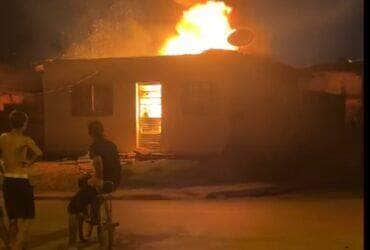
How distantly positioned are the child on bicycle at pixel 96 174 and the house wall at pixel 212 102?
11.8m

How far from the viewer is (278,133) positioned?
19344 millimetres

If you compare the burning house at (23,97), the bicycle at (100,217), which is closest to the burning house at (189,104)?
the burning house at (23,97)

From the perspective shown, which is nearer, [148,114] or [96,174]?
[96,174]

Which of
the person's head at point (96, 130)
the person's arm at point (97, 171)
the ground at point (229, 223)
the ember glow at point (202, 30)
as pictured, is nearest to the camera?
the person's arm at point (97, 171)

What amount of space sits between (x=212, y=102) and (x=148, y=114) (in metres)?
2.47

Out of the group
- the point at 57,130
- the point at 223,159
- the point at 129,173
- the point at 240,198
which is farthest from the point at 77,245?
the point at 57,130

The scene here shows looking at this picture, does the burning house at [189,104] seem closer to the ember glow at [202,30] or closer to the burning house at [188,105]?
the burning house at [188,105]

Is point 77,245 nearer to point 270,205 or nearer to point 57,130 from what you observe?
point 270,205

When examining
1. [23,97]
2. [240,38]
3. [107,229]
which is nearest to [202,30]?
[240,38]

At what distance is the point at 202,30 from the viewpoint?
83.8 ft

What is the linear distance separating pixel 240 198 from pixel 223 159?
13.1 ft

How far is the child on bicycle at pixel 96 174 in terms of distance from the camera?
7367 millimetres

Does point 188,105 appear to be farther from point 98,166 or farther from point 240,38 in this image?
point 98,166

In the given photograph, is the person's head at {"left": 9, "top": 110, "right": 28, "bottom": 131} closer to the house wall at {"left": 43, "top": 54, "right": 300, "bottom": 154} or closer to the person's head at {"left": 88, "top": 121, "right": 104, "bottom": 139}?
the person's head at {"left": 88, "top": 121, "right": 104, "bottom": 139}
